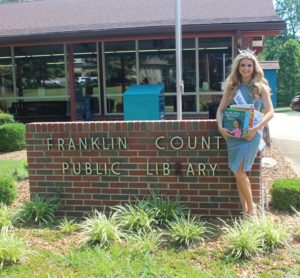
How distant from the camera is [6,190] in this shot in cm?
575

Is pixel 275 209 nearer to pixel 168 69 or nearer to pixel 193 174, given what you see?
pixel 193 174

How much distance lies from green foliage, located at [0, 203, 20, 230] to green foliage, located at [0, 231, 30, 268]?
0.55 meters

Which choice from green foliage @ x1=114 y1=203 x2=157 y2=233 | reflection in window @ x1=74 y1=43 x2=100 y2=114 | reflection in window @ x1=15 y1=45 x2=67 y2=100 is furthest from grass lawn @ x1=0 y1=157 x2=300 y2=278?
reflection in window @ x1=15 y1=45 x2=67 y2=100

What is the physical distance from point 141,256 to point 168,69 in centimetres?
1069

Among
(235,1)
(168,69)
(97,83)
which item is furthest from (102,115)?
(235,1)

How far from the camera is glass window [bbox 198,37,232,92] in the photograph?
13.8 metres

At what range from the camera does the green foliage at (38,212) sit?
16.7ft

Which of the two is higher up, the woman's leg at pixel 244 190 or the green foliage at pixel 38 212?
the woman's leg at pixel 244 190

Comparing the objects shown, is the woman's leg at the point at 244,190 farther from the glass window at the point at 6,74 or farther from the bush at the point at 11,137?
the glass window at the point at 6,74

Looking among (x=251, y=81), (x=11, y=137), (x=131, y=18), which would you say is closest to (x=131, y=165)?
(x=251, y=81)

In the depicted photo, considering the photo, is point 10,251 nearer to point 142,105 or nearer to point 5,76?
point 142,105

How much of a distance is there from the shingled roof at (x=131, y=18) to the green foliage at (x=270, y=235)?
825 cm

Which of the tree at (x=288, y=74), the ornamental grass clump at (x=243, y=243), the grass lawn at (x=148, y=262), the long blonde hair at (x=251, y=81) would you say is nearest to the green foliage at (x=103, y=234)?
the grass lawn at (x=148, y=262)

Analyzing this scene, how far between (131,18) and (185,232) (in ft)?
33.7
